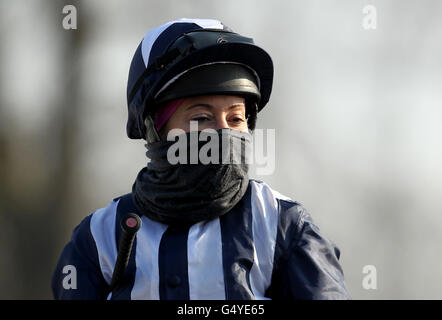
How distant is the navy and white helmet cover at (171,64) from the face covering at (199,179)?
0.72ft

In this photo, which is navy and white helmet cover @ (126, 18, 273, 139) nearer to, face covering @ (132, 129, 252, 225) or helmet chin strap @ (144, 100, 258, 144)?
helmet chin strap @ (144, 100, 258, 144)

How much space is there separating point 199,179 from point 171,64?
431 mm

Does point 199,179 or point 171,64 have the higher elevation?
point 171,64

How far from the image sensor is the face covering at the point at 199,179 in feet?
7.98

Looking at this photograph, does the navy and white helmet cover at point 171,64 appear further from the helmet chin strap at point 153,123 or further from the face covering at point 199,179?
the face covering at point 199,179

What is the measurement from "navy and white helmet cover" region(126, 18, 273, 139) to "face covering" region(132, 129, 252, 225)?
220 mm

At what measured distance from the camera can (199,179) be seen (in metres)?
2.44

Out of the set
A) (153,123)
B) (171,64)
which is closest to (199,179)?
(153,123)

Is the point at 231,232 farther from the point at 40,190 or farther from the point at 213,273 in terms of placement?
Result: the point at 40,190

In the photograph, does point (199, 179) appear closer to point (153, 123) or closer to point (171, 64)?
point (153, 123)

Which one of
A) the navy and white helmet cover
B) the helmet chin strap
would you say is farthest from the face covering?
the navy and white helmet cover

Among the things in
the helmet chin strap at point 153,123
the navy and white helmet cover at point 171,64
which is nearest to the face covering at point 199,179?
the helmet chin strap at point 153,123
